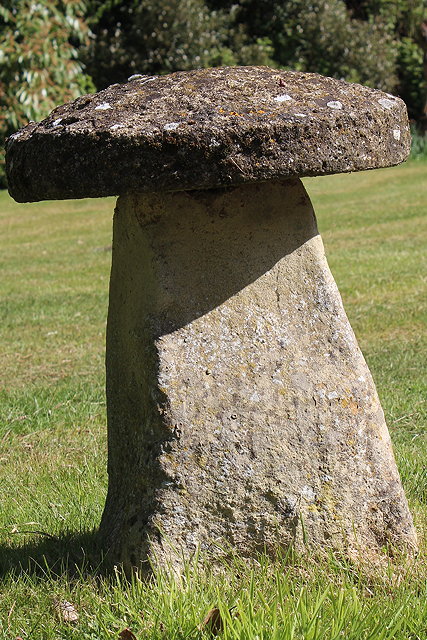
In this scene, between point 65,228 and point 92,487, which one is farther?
point 65,228

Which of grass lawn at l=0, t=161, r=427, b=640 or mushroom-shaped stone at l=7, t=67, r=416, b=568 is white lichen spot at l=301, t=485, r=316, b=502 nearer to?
mushroom-shaped stone at l=7, t=67, r=416, b=568

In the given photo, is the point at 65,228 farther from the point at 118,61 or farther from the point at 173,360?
the point at 173,360

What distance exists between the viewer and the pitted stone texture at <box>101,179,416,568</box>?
125 inches

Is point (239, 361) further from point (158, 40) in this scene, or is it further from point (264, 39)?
point (264, 39)

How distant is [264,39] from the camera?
71.8ft

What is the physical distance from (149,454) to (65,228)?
1223 centimetres

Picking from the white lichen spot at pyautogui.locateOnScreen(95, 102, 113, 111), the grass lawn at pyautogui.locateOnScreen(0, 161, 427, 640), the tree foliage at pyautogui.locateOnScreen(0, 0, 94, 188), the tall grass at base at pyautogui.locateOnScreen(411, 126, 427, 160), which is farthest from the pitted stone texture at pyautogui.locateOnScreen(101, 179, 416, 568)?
the tall grass at base at pyautogui.locateOnScreen(411, 126, 427, 160)

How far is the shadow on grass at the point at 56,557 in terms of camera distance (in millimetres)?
3332

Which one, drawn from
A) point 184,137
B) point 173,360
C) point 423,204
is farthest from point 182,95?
point 423,204

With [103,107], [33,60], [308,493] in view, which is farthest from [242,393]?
[33,60]

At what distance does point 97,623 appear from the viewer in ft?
9.60

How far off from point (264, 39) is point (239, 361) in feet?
65.1

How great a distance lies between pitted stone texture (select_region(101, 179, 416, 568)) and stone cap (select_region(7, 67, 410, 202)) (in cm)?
36

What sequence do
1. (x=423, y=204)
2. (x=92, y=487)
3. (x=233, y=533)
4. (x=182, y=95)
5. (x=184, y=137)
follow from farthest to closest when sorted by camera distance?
(x=423, y=204) → (x=92, y=487) → (x=233, y=533) → (x=182, y=95) → (x=184, y=137)
